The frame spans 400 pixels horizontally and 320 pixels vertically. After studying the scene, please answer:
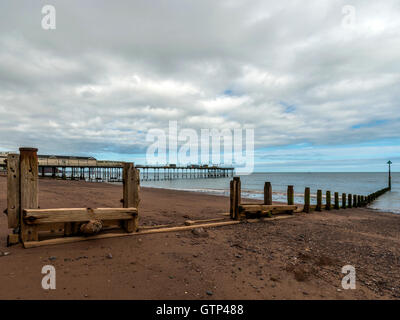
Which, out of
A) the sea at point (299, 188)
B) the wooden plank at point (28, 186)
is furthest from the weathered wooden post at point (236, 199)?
the sea at point (299, 188)

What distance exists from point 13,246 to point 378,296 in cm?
684

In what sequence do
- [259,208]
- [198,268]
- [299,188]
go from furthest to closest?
[299,188] → [259,208] → [198,268]

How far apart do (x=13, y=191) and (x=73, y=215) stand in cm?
123

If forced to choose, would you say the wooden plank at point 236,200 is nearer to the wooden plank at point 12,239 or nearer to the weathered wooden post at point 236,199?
the weathered wooden post at point 236,199

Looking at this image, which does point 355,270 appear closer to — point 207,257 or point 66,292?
point 207,257

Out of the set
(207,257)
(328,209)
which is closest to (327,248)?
(207,257)

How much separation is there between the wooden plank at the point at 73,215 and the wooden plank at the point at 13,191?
316 mm

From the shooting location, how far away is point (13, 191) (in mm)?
4402

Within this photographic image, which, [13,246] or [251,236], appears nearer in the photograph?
[13,246]

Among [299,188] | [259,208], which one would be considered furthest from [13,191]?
[299,188]

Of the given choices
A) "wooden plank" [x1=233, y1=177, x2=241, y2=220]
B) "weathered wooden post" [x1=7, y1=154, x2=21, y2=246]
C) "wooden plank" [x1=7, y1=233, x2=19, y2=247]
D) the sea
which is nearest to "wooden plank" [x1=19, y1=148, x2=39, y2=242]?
"weathered wooden post" [x1=7, y1=154, x2=21, y2=246]

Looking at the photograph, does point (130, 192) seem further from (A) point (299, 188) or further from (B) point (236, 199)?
(A) point (299, 188)

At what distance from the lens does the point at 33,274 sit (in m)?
3.44

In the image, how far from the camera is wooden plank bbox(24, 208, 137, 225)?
4.34 metres
